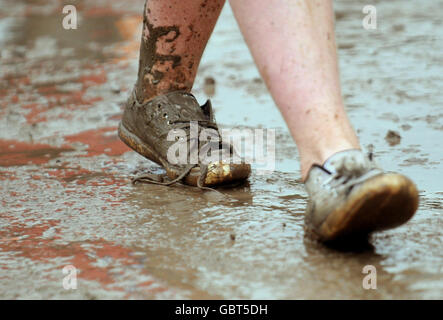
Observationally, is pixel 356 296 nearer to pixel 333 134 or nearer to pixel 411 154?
pixel 333 134

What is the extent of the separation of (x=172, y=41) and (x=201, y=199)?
1.77ft

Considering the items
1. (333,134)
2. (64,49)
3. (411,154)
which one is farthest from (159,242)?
(64,49)

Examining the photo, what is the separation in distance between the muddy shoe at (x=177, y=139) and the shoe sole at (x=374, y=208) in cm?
62

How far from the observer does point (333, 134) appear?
1550 mm

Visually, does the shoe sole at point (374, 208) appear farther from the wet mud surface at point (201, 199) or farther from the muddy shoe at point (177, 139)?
the muddy shoe at point (177, 139)

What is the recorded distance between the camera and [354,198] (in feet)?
4.66

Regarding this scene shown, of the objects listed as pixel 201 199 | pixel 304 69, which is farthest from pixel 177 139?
pixel 304 69

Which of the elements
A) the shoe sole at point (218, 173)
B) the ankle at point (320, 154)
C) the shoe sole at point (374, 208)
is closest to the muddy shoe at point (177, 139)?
the shoe sole at point (218, 173)

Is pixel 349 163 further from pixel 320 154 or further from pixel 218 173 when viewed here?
pixel 218 173

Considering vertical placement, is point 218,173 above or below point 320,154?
below

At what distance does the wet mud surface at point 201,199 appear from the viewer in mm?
1463

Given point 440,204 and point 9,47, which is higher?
point 9,47

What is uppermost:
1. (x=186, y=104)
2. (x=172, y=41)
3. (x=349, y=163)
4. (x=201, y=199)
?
(x=172, y=41)
